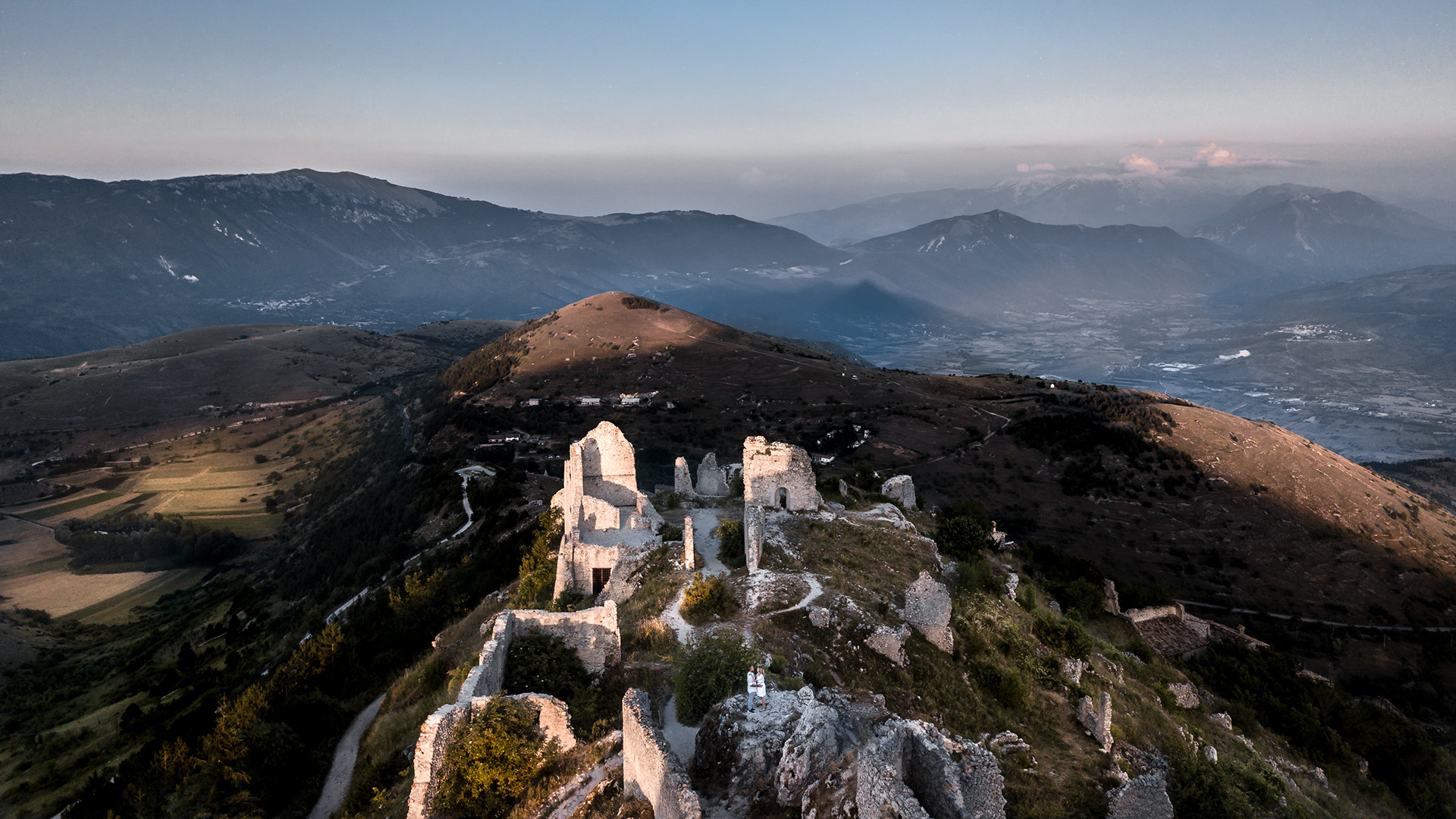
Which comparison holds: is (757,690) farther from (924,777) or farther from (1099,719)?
(1099,719)

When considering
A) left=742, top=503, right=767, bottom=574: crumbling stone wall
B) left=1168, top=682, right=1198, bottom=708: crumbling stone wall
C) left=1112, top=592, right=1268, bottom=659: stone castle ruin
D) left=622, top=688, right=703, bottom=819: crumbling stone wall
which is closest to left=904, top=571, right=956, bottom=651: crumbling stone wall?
left=742, top=503, right=767, bottom=574: crumbling stone wall

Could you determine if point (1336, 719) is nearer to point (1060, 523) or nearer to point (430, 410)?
point (1060, 523)

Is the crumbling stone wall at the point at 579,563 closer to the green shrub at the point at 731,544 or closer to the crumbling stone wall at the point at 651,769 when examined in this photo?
the green shrub at the point at 731,544

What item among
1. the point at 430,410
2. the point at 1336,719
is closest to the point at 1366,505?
the point at 1336,719

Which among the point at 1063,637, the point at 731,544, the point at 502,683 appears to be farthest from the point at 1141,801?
the point at 502,683

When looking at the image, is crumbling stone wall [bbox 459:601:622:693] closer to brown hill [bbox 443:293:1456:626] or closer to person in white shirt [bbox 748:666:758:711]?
person in white shirt [bbox 748:666:758:711]

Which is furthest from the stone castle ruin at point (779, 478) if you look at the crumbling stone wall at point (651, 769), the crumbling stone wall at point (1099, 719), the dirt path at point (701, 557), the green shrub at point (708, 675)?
the crumbling stone wall at point (651, 769)
